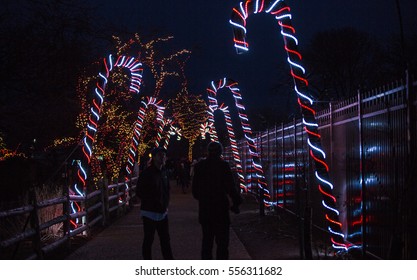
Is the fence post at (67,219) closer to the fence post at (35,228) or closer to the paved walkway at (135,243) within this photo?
the paved walkway at (135,243)

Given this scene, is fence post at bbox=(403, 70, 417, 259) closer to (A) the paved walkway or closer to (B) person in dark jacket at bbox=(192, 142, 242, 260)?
(B) person in dark jacket at bbox=(192, 142, 242, 260)

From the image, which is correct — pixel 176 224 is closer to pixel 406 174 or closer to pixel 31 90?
pixel 31 90

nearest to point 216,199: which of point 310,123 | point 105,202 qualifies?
point 310,123

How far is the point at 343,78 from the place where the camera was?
49156 mm

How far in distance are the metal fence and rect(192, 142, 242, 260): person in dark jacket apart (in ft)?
5.11

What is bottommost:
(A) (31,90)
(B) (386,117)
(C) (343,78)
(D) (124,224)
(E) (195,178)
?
(D) (124,224)

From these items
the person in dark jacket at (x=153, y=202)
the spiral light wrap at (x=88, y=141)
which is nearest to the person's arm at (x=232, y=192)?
the person in dark jacket at (x=153, y=202)

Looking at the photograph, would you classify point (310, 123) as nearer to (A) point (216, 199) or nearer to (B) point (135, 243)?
(A) point (216, 199)

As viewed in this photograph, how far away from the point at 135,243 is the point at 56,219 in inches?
65.1

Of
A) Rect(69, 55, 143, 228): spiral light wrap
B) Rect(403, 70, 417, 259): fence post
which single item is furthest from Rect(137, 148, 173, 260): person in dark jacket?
Rect(69, 55, 143, 228): spiral light wrap

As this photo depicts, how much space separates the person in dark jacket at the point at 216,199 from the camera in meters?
8.24

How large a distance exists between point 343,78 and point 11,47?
137ft

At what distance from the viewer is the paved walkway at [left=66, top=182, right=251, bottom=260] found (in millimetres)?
10891
